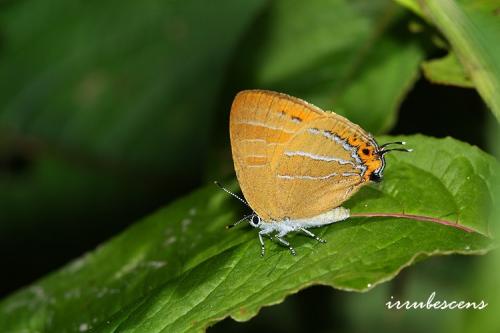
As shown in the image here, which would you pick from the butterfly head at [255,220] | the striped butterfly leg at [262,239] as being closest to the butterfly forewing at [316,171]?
the butterfly head at [255,220]

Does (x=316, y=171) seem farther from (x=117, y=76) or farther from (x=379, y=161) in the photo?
(x=117, y=76)

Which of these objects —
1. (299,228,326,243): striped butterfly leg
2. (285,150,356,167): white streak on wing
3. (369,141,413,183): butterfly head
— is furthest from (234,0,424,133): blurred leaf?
(299,228,326,243): striped butterfly leg

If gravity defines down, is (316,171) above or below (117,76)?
below

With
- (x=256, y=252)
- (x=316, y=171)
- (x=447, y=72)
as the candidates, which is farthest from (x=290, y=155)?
(x=447, y=72)

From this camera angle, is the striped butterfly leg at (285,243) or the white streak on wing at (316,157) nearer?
the striped butterfly leg at (285,243)

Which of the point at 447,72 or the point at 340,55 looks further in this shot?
the point at 340,55

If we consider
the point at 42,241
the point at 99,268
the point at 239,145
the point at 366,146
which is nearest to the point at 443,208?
the point at 366,146

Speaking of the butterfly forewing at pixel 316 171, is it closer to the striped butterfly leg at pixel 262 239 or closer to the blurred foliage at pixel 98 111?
the striped butterfly leg at pixel 262 239

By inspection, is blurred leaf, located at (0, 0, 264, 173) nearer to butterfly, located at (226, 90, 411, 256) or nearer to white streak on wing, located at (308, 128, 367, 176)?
butterfly, located at (226, 90, 411, 256)
